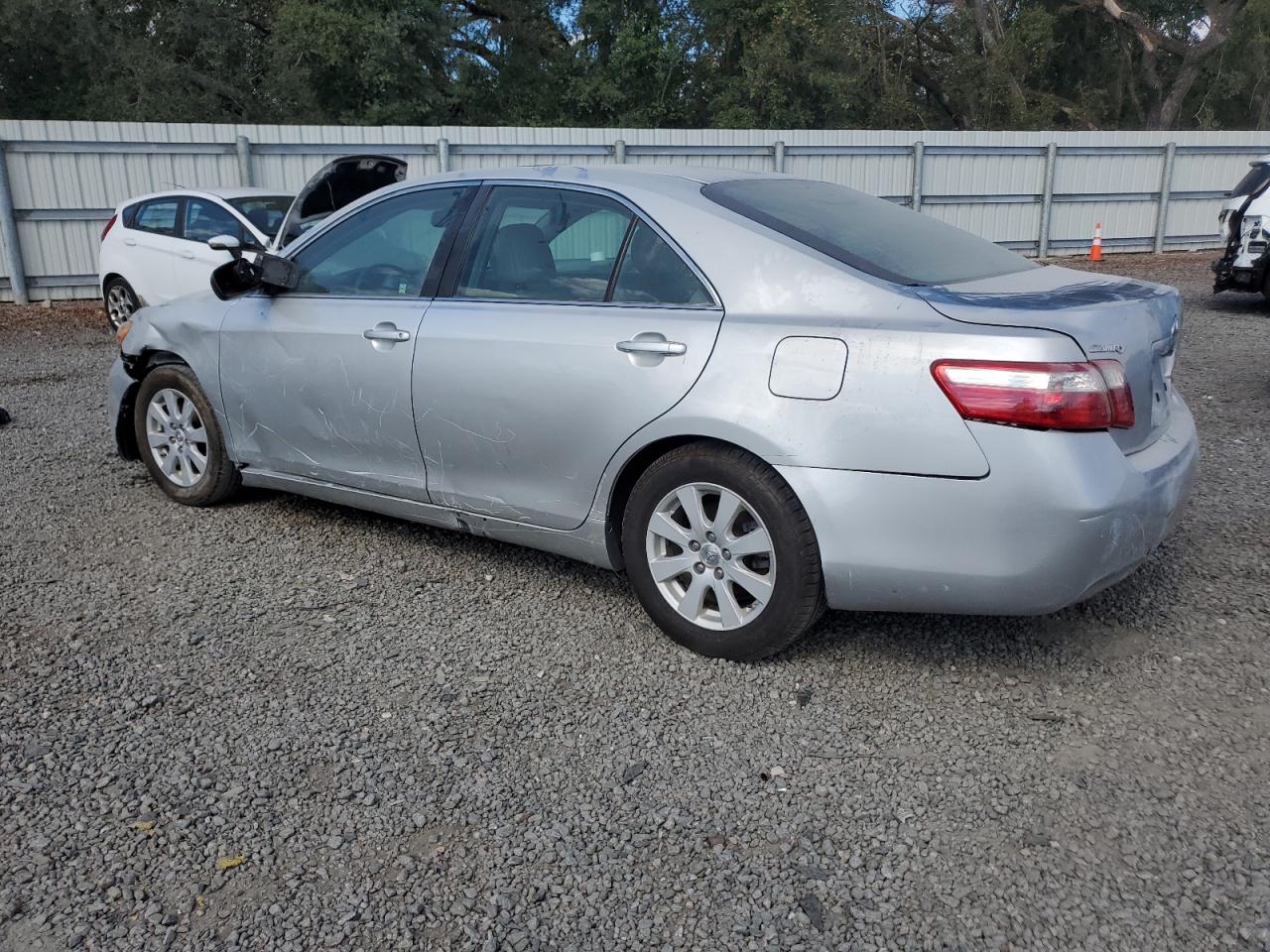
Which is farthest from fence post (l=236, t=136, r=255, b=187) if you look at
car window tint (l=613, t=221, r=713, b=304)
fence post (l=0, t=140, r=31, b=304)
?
car window tint (l=613, t=221, r=713, b=304)

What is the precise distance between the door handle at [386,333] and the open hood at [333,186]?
5560 millimetres

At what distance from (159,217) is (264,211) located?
3.96 ft

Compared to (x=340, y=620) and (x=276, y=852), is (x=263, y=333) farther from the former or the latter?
(x=276, y=852)

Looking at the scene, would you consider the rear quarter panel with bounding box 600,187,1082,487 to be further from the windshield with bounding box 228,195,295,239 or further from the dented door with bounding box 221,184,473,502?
the windshield with bounding box 228,195,295,239

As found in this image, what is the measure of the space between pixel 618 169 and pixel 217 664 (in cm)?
223

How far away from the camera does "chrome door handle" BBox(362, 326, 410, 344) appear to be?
4148mm

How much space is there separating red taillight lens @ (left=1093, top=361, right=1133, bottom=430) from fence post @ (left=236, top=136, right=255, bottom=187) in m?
14.0

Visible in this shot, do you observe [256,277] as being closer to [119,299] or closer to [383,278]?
[383,278]

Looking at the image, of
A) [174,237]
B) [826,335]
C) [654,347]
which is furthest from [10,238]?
[826,335]

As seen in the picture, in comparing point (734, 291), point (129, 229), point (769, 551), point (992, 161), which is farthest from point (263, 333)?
point (992, 161)

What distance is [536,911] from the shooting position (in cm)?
243

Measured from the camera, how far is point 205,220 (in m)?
10.9

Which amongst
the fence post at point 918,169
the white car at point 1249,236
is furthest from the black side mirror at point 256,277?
the fence post at point 918,169

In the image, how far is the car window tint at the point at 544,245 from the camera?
3844 mm
